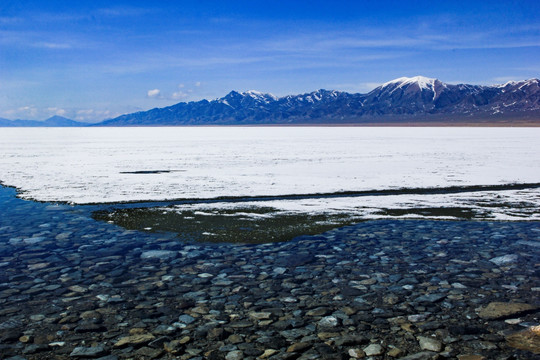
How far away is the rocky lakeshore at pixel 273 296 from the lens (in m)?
4.17

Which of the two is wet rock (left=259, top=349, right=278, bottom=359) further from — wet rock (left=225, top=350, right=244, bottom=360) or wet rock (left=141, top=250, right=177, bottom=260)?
wet rock (left=141, top=250, right=177, bottom=260)

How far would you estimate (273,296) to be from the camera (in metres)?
5.44

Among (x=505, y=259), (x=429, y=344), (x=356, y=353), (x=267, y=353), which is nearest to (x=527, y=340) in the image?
(x=429, y=344)

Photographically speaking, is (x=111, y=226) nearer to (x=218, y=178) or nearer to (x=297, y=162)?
(x=218, y=178)

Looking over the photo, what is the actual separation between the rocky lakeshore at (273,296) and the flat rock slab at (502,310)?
0.02m

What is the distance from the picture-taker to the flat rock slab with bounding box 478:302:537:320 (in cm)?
479

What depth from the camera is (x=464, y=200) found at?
476 inches

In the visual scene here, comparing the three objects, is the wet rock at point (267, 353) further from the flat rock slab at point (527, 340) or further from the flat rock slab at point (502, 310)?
the flat rock slab at point (502, 310)

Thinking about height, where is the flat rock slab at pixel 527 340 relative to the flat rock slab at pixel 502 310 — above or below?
above

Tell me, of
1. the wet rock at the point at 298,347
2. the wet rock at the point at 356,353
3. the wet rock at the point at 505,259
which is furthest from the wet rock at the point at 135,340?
the wet rock at the point at 505,259

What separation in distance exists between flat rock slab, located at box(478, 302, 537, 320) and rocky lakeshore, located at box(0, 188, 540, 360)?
2cm

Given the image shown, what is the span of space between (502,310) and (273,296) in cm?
263

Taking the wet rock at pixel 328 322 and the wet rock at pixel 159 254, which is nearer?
the wet rock at pixel 328 322

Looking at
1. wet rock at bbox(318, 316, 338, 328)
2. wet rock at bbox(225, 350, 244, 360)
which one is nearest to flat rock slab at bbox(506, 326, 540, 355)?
wet rock at bbox(318, 316, 338, 328)
